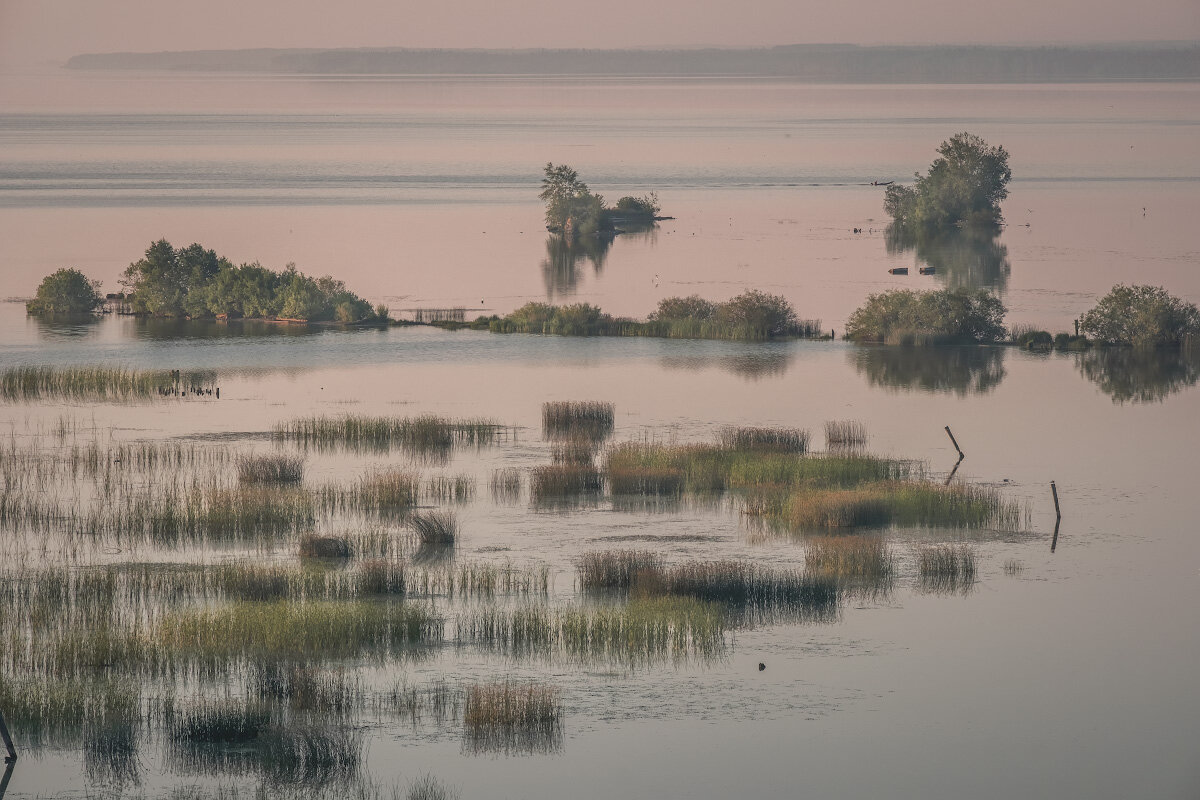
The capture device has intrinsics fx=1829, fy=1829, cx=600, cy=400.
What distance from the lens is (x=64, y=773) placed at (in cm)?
2266

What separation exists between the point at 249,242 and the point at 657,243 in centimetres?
2317

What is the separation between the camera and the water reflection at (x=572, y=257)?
85812 mm

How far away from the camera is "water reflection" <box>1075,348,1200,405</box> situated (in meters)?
55.7

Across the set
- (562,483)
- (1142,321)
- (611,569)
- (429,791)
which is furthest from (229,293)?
(429,791)

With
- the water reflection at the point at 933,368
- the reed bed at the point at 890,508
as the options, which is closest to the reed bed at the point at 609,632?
the reed bed at the point at 890,508

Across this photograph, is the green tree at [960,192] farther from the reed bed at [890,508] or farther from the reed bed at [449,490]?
the reed bed at [449,490]

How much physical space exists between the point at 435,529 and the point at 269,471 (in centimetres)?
623

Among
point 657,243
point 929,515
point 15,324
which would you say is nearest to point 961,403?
point 929,515

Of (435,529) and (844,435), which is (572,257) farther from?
(435,529)

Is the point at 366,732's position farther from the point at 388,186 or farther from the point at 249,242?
the point at 388,186

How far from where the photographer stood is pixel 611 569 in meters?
30.3

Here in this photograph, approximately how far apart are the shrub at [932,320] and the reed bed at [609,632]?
3727 cm

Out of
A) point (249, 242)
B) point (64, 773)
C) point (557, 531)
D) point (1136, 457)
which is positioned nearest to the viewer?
point (64, 773)

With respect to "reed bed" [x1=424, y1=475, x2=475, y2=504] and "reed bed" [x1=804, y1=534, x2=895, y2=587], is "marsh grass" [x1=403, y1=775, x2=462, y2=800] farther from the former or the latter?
"reed bed" [x1=424, y1=475, x2=475, y2=504]
